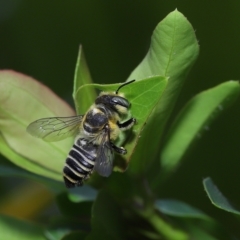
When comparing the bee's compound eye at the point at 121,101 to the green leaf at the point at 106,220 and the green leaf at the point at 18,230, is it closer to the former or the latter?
the green leaf at the point at 106,220

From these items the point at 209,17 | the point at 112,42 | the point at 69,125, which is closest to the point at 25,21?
the point at 112,42

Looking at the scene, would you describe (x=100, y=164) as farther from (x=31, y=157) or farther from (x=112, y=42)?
(x=112, y=42)

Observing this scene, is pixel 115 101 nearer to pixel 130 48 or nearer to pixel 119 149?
pixel 119 149

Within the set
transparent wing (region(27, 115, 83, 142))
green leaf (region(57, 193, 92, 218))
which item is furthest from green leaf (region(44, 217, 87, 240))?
transparent wing (region(27, 115, 83, 142))

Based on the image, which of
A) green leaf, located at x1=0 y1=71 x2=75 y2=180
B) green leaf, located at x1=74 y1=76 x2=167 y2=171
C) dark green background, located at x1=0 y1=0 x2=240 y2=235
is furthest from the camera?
dark green background, located at x1=0 y1=0 x2=240 y2=235

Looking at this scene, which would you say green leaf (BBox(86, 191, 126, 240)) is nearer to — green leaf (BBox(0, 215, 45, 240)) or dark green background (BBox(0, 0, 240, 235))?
green leaf (BBox(0, 215, 45, 240))

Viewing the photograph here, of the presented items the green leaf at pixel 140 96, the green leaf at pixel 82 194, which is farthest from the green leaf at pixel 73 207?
the green leaf at pixel 140 96
